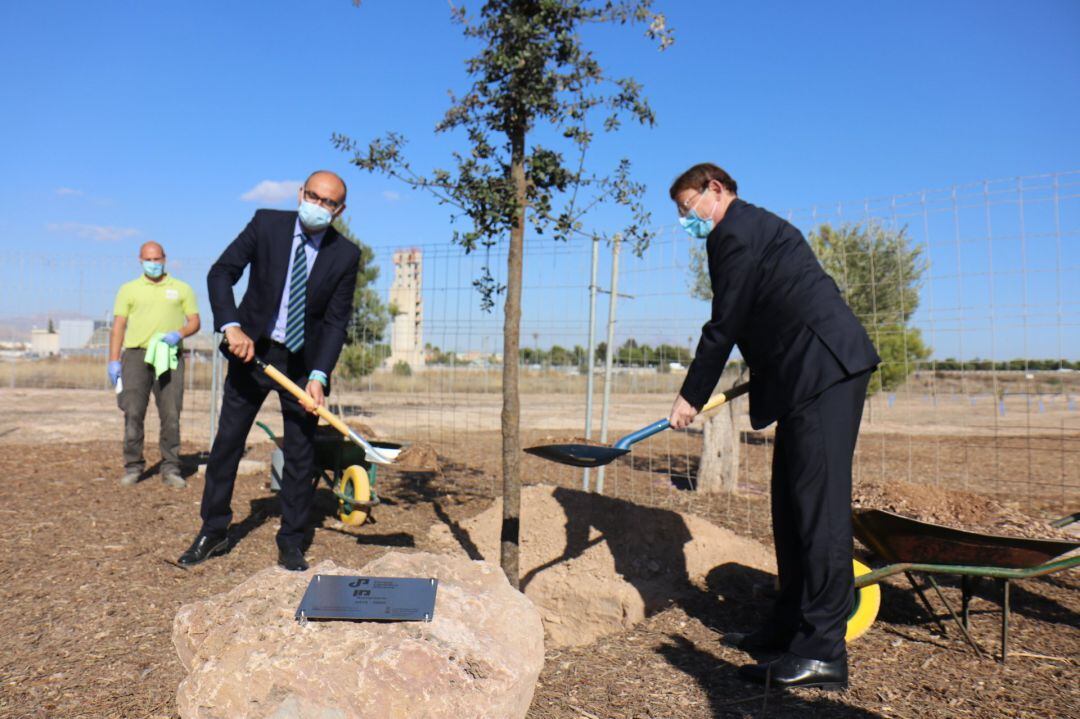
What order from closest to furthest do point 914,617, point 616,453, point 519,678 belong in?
point 519,678 < point 616,453 < point 914,617

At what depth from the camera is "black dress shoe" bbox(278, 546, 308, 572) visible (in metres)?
3.89

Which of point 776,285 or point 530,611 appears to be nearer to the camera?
point 530,611

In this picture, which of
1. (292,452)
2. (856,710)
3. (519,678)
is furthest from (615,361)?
(519,678)

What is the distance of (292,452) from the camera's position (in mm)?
4023

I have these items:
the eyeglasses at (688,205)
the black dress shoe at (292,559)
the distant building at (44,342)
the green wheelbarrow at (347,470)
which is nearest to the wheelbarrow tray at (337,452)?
the green wheelbarrow at (347,470)

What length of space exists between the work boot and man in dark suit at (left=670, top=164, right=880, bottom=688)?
4.77 meters

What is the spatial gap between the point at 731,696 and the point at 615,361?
427 centimetres

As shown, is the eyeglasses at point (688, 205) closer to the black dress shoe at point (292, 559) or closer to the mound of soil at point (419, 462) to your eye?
the black dress shoe at point (292, 559)

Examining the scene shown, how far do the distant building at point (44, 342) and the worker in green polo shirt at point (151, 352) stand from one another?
17.2m

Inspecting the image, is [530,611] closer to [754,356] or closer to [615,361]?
[754,356]

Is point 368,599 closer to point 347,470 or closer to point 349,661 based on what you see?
point 349,661

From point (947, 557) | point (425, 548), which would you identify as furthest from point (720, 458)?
point (947, 557)

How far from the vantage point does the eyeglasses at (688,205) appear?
3096 mm

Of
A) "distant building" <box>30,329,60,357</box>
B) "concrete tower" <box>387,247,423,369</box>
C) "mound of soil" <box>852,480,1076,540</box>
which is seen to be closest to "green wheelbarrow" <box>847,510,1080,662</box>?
"mound of soil" <box>852,480,1076,540</box>
